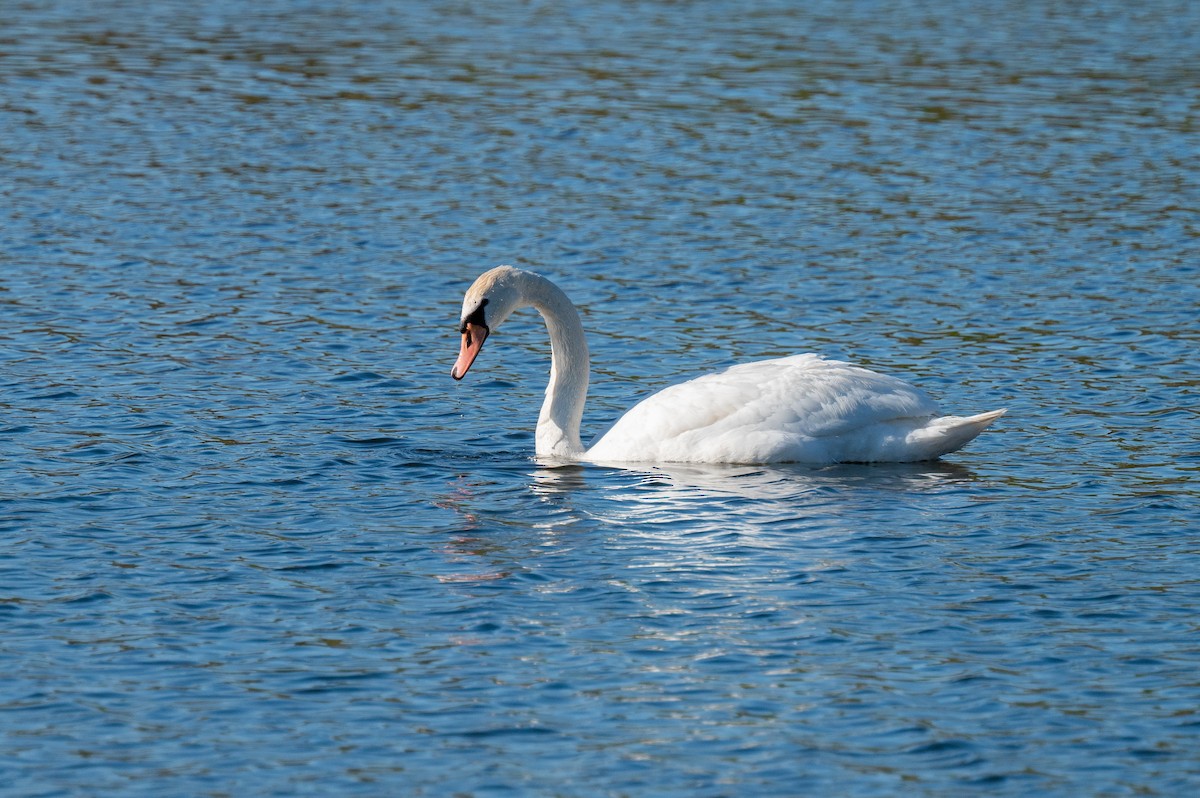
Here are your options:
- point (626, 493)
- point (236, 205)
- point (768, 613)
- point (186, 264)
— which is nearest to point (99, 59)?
point (236, 205)

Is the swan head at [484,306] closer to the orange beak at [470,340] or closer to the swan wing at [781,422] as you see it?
the orange beak at [470,340]

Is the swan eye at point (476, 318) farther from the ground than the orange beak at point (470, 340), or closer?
farther from the ground

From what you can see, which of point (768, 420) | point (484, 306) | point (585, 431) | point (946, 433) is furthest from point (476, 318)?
point (946, 433)

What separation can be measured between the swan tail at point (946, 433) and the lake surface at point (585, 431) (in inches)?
11.3

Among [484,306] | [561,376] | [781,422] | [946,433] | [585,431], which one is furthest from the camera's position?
[585,431]

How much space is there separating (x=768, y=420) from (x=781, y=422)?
10 cm

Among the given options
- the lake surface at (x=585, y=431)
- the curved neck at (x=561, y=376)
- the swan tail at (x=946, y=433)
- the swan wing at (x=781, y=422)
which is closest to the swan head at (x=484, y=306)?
the curved neck at (x=561, y=376)

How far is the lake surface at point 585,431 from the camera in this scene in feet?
30.2

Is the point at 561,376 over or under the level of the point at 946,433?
over

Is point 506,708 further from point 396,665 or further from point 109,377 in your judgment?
point 109,377

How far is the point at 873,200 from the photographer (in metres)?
23.1

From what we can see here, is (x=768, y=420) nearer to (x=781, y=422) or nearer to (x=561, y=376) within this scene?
(x=781, y=422)

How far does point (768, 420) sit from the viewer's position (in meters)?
13.9

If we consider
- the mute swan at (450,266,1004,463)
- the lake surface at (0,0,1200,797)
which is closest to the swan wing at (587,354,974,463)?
the mute swan at (450,266,1004,463)
